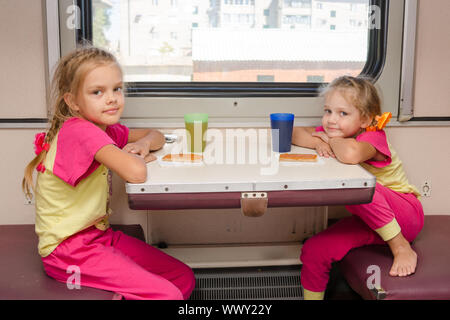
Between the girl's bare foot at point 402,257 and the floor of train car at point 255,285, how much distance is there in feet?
1.95

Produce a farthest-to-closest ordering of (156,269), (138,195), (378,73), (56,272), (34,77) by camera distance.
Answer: (378,73) → (34,77) → (156,269) → (56,272) → (138,195)

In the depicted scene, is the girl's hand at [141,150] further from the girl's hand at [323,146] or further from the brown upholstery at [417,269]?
the brown upholstery at [417,269]

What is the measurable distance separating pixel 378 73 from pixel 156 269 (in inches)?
53.5

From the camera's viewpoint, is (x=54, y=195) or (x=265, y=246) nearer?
(x=54, y=195)

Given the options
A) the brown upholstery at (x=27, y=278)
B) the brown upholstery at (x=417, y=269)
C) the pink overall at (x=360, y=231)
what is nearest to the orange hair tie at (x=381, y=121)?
the pink overall at (x=360, y=231)

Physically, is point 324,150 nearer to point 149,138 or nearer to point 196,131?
point 196,131

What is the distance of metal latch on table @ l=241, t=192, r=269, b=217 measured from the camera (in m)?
1.22

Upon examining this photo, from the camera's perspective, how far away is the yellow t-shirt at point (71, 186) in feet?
4.41

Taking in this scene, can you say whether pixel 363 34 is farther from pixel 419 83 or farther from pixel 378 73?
pixel 419 83

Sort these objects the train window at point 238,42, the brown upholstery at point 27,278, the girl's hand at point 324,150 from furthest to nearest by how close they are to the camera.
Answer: the train window at point 238,42 < the girl's hand at point 324,150 < the brown upholstery at point 27,278

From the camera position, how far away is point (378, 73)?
6.94ft

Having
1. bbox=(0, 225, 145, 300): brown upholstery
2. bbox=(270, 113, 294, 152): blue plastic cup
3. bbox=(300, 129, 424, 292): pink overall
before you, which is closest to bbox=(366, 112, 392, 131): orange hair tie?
bbox=(300, 129, 424, 292): pink overall

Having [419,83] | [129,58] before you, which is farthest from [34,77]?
[419,83]

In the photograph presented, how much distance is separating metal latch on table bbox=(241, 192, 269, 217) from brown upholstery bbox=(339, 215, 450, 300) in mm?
537
